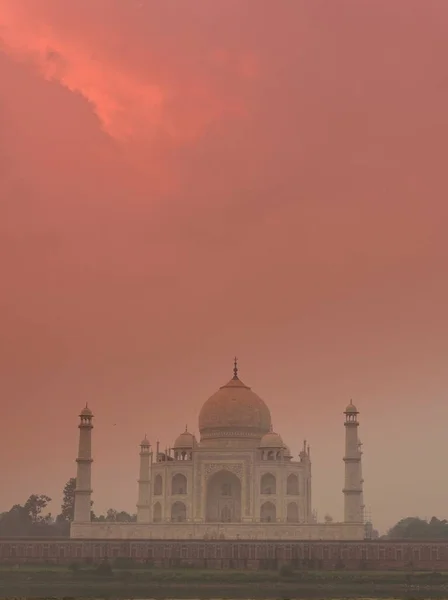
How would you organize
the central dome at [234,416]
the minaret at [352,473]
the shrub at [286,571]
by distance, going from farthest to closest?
the central dome at [234,416]
the minaret at [352,473]
the shrub at [286,571]

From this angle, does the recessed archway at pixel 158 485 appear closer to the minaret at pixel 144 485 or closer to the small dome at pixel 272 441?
the minaret at pixel 144 485

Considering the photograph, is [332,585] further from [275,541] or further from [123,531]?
[123,531]

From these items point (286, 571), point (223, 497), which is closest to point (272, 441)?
point (223, 497)

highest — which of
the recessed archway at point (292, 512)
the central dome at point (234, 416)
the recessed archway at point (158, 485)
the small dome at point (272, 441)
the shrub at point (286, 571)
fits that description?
the central dome at point (234, 416)

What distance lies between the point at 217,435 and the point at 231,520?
4.98m

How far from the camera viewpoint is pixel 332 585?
56.7 m

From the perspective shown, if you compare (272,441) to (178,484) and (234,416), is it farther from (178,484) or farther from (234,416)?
(178,484)

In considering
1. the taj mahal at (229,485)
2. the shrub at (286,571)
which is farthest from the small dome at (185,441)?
the shrub at (286,571)

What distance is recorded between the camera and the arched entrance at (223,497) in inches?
2815

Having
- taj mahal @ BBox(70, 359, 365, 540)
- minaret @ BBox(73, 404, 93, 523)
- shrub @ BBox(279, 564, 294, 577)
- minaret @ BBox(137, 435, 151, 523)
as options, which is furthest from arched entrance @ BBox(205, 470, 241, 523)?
shrub @ BBox(279, 564, 294, 577)

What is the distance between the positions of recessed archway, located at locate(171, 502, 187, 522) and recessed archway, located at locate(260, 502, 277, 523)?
13.8 feet

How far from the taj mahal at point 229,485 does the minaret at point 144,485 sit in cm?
6

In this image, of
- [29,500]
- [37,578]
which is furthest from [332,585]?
[29,500]

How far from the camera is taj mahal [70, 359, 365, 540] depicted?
6788cm
